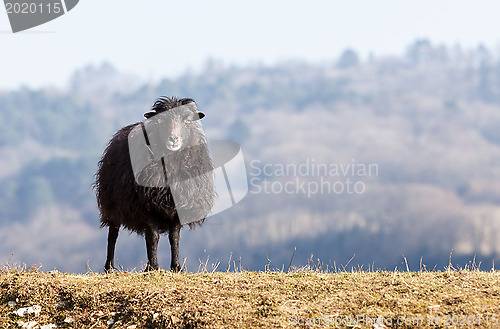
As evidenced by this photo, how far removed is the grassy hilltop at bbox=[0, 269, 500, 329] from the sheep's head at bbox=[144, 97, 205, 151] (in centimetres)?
277

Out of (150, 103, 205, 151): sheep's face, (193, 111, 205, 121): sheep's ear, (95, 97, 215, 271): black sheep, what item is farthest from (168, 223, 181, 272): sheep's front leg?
(193, 111, 205, 121): sheep's ear

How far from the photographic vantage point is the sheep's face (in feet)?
36.0

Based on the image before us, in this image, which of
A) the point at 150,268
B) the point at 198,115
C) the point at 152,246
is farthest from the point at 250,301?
the point at 198,115

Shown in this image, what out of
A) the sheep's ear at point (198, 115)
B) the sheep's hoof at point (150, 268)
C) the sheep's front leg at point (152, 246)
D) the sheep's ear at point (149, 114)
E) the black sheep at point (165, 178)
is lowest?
the sheep's hoof at point (150, 268)

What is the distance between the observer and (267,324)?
7.35 metres

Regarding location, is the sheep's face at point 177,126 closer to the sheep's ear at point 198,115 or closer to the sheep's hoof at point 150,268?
the sheep's ear at point 198,115

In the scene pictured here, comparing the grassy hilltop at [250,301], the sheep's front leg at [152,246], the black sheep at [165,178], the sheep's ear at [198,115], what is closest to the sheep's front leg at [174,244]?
the black sheep at [165,178]

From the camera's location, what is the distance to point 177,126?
36.2 feet

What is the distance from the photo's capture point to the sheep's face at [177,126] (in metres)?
11.0

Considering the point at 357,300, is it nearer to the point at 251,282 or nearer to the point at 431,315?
the point at 431,315

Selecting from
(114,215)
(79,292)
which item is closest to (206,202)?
(114,215)

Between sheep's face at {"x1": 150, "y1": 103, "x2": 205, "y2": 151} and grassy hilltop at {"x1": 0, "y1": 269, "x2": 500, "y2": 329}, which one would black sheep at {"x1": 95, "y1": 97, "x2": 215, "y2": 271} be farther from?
grassy hilltop at {"x1": 0, "y1": 269, "x2": 500, "y2": 329}

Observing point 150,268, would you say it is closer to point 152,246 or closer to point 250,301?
point 152,246

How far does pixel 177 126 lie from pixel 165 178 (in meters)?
1.07
